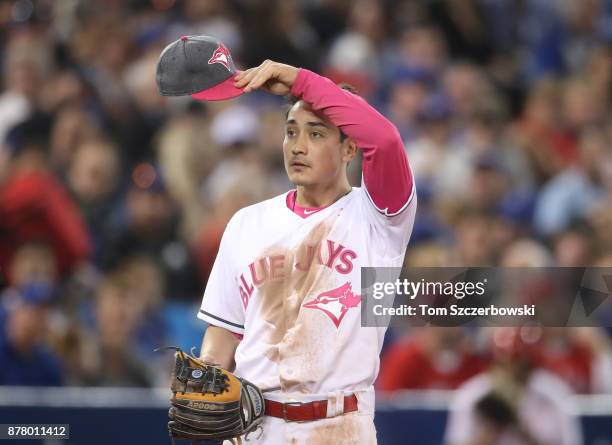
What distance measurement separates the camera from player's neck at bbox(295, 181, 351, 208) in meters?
4.63

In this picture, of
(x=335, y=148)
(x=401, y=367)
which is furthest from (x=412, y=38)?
(x=335, y=148)

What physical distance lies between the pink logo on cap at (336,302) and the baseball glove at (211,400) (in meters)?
0.36

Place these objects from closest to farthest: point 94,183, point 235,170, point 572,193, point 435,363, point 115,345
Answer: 1. point 435,363
2. point 115,345
3. point 94,183
4. point 235,170
5. point 572,193

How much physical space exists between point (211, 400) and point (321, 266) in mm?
590

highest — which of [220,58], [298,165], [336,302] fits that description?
[220,58]

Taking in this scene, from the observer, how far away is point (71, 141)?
895 cm

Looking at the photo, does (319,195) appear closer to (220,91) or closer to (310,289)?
(310,289)

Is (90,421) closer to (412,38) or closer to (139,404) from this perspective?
(139,404)

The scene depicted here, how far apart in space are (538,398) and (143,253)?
284 cm

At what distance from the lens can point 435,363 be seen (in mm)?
7332

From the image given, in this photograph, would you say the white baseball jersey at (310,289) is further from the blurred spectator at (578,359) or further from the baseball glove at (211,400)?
the blurred spectator at (578,359)

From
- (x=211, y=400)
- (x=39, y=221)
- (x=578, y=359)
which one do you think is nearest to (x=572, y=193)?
(x=578, y=359)

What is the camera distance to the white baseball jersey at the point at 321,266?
14.3ft

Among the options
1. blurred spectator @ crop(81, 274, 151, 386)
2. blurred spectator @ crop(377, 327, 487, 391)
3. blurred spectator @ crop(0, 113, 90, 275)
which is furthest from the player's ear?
blurred spectator @ crop(0, 113, 90, 275)
